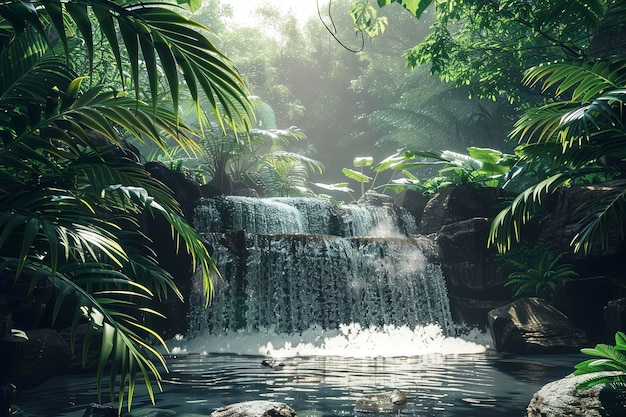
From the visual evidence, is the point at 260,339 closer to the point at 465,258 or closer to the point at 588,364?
the point at 465,258

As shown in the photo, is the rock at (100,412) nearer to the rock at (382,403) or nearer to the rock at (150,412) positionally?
the rock at (150,412)

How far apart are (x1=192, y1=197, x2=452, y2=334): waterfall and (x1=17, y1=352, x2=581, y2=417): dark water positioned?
8.08 ft

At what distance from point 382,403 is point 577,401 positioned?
6.05 feet

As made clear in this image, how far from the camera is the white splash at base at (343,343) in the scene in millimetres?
11312

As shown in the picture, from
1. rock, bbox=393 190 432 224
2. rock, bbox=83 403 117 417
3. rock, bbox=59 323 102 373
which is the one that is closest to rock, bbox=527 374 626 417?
rock, bbox=83 403 117 417

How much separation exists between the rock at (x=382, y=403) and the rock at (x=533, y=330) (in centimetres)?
587

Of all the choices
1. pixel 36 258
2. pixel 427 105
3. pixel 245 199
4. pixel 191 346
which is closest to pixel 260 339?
pixel 191 346

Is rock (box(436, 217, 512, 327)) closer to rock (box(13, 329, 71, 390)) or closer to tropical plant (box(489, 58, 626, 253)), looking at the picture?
tropical plant (box(489, 58, 626, 253))

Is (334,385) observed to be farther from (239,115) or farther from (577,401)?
(239,115)

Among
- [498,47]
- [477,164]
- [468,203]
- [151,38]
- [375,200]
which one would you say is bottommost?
[151,38]

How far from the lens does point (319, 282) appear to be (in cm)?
1316

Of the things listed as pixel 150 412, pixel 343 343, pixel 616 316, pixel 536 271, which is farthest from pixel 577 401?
pixel 536 271

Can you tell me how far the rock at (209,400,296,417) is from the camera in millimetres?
4957

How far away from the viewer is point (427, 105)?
34562 mm
